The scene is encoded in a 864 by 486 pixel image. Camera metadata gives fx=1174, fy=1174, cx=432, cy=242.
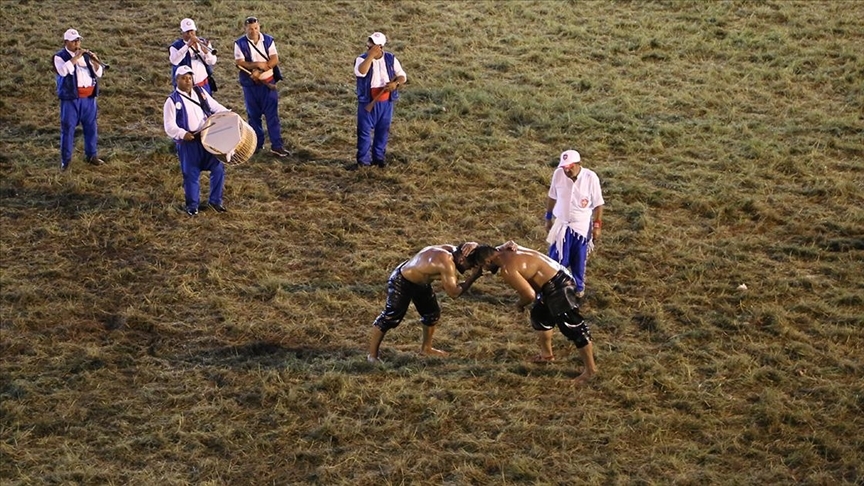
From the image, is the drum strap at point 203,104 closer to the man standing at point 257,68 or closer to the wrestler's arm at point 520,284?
the man standing at point 257,68

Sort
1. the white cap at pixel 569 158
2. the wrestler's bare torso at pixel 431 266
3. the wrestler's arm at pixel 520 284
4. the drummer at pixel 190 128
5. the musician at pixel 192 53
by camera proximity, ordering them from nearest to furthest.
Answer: the wrestler's arm at pixel 520 284
the wrestler's bare torso at pixel 431 266
the white cap at pixel 569 158
the drummer at pixel 190 128
the musician at pixel 192 53

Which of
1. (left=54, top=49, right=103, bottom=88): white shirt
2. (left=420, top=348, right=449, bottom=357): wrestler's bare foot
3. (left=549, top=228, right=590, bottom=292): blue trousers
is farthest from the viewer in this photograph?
(left=54, top=49, right=103, bottom=88): white shirt

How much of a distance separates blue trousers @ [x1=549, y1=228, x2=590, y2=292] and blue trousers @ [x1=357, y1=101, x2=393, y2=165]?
392cm

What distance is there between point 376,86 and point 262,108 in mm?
1617

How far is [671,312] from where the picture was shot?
36.7 ft

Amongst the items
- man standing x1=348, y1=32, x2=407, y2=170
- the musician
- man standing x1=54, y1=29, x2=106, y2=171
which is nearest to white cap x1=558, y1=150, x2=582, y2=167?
man standing x1=348, y1=32, x2=407, y2=170

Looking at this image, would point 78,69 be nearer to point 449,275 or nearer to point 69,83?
point 69,83

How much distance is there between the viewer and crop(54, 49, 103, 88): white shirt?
14.0 m

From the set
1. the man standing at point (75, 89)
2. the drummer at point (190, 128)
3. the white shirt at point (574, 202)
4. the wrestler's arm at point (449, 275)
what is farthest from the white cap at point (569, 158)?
the man standing at point (75, 89)

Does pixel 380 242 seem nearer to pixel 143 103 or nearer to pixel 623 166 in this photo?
pixel 623 166

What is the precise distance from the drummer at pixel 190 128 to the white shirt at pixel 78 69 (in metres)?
1.58

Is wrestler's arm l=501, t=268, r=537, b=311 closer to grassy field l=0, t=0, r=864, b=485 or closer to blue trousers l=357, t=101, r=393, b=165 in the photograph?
grassy field l=0, t=0, r=864, b=485

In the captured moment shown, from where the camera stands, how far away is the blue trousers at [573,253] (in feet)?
36.1

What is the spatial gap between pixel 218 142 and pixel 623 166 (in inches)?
202
